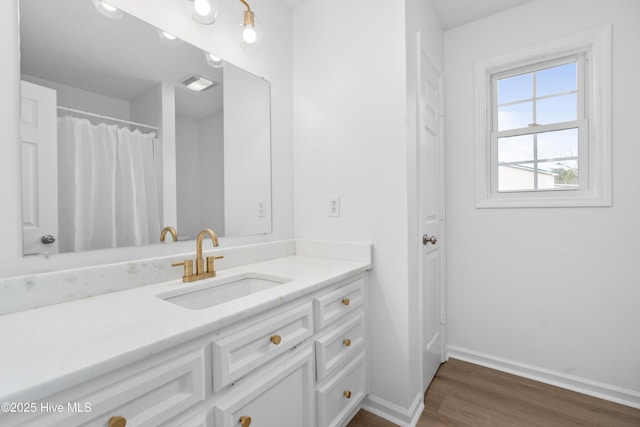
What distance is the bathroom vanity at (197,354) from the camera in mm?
587

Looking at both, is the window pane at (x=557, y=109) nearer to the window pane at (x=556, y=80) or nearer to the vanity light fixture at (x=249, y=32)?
the window pane at (x=556, y=80)

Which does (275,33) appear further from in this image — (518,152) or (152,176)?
(518,152)

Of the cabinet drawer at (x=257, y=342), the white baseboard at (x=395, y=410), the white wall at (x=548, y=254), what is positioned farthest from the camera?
the white wall at (x=548, y=254)

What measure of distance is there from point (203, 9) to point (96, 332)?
1282 millimetres

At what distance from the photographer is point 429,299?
1912mm

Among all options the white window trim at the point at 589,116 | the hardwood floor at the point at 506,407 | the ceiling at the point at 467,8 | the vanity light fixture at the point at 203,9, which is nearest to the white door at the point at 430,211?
the hardwood floor at the point at 506,407

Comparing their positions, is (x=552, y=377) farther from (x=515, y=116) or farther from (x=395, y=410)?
(x=515, y=116)

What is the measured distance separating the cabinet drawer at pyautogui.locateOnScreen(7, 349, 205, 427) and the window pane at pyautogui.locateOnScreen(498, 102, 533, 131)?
240 centimetres

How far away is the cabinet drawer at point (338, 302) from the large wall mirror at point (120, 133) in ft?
2.19

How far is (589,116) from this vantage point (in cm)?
186

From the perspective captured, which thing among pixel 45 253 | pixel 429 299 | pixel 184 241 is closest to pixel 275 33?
pixel 184 241

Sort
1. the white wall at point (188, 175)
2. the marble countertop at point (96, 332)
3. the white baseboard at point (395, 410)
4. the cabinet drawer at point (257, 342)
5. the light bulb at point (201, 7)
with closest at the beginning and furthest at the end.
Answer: the marble countertop at point (96, 332) < the cabinet drawer at point (257, 342) < the light bulb at point (201, 7) < the white wall at point (188, 175) < the white baseboard at point (395, 410)

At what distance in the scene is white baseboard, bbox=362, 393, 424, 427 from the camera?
1542 millimetres

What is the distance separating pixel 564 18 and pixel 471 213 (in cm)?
136
